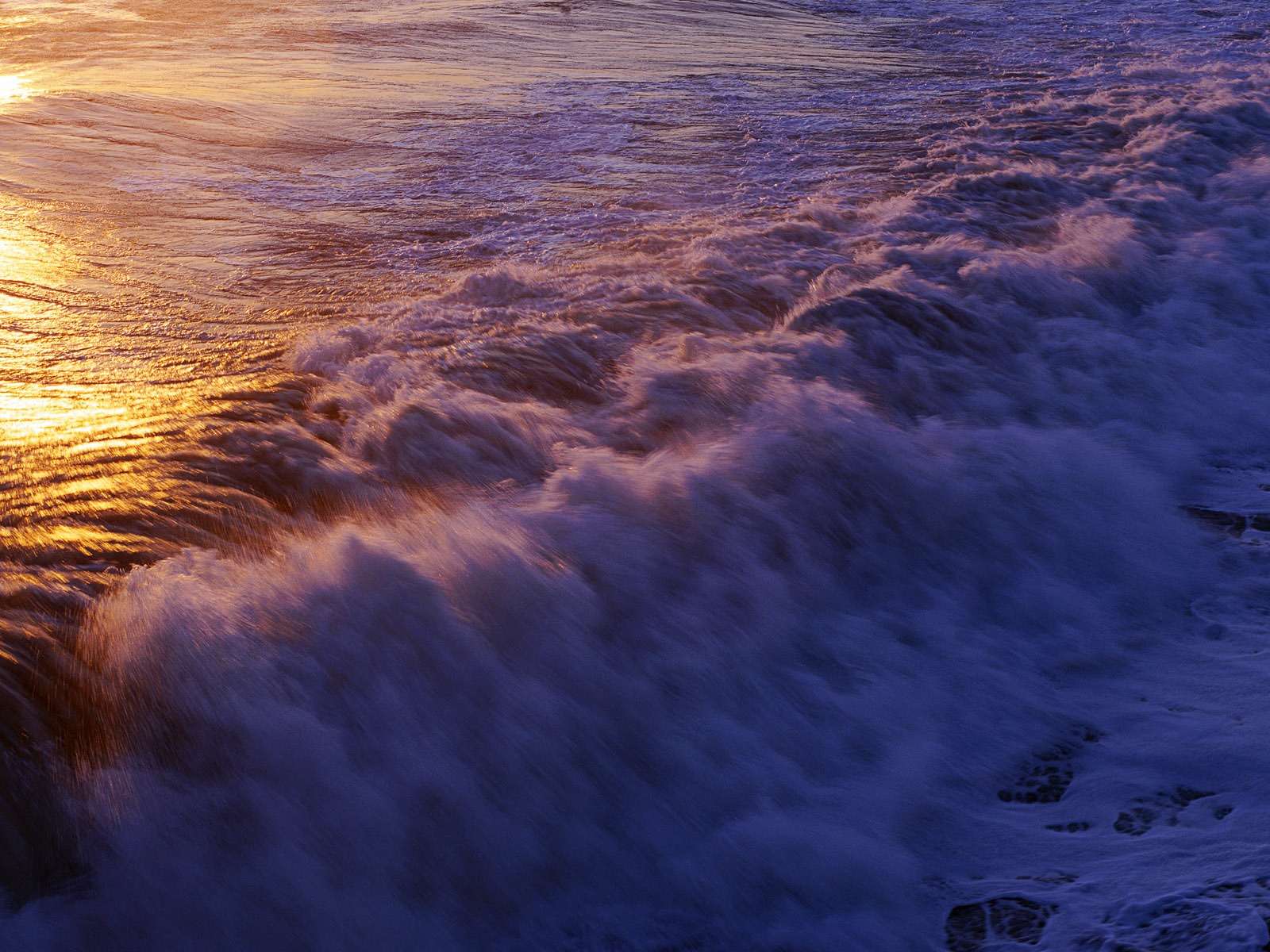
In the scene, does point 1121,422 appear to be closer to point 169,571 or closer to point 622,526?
point 622,526

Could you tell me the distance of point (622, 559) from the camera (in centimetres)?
287

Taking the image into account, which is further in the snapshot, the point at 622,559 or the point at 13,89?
the point at 13,89

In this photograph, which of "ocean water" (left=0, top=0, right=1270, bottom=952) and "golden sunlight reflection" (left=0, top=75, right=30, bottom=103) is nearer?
"ocean water" (left=0, top=0, right=1270, bottom=952)

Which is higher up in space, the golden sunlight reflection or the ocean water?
the golden sunlight reflection

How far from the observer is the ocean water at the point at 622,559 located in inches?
84.6

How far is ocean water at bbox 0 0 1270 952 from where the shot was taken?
215cm

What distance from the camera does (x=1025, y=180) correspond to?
254 inches

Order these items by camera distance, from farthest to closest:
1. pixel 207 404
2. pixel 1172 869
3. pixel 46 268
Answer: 1. pixel 46 268
2. pixel 207 404
3. pixel 1172 869

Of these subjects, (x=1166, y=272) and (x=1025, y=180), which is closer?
(x=1166, y=272)

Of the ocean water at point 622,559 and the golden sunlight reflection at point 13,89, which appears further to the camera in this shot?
the golden sunlight reflection at point 13,89

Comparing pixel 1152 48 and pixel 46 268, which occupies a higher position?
pixel 1152 48

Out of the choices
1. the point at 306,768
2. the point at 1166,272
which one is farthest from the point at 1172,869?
the point at 1166,272

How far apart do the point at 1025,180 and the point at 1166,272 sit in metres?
1.47

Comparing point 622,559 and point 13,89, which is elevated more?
point 13,89
